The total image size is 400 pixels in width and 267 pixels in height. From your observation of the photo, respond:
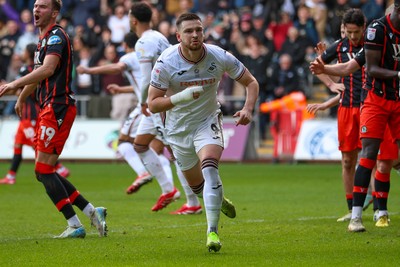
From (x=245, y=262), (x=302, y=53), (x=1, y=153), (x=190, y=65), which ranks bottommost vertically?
(x=1, y=153)

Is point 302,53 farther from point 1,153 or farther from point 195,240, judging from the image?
point 195,240

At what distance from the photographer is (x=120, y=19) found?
2880cm

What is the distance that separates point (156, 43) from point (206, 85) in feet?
12.5

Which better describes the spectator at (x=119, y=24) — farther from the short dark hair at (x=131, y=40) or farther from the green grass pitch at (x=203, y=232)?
the short dark hair at (x=131, y=40)

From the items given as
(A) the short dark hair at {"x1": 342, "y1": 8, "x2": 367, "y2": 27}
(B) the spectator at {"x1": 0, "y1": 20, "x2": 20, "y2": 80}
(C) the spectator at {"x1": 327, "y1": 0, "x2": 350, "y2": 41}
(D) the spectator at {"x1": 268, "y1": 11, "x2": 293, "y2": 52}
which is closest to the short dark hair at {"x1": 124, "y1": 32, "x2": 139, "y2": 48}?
(A) the short dark hair at {"x1": 342, "y1": 8, "x2": 367, "y2": 27}

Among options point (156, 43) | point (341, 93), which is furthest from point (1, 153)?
point (341, 93)

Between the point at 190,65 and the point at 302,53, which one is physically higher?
the point at 190,65

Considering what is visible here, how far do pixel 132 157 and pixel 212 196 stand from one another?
6.64 meters

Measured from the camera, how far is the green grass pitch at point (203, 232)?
8.97m

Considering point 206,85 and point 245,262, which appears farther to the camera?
point 206,85

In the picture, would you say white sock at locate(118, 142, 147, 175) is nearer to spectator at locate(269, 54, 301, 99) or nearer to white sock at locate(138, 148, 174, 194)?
white sock at locate(138, 148, 174, 194)

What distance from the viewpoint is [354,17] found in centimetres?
1162

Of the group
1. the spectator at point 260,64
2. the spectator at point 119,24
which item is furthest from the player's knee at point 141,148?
the spectator at point 119,24

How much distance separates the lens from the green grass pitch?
8969mm
